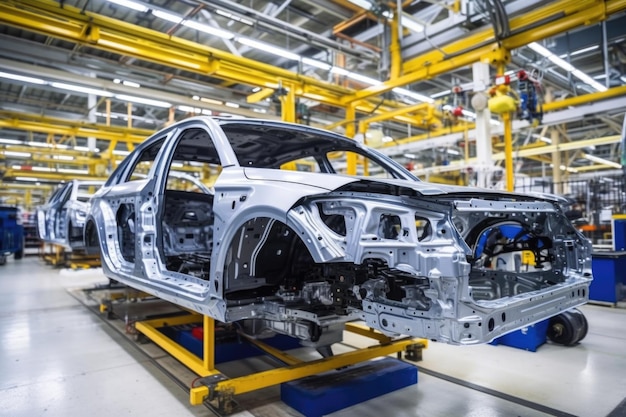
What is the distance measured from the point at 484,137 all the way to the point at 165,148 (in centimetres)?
477

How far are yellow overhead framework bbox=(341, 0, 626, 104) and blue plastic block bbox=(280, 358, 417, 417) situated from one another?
4624 mm

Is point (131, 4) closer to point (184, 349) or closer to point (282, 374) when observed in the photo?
point (184, 349)

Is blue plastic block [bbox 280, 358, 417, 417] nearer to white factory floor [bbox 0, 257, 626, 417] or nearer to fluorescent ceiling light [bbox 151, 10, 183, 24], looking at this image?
white factory floor [bbox 0, 257, 626, 417]

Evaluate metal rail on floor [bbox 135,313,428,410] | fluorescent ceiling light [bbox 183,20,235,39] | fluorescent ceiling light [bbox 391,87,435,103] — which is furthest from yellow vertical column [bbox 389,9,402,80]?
metal rail on floor [bbox 135,313,428,410]

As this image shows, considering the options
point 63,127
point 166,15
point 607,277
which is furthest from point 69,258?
point 607,277

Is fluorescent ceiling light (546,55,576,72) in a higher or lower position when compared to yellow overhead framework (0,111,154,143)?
higher

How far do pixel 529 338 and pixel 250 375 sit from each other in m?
2.52

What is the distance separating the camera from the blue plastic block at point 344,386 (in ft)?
8.00

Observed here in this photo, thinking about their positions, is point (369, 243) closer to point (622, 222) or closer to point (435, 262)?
point (435, 262)

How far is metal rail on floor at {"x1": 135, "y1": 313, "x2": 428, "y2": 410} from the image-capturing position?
2.38 meters

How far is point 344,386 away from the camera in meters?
2.59

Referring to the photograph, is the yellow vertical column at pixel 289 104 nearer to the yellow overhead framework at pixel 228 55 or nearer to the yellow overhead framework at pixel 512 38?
the yellow overhead framework at pixel 228 55

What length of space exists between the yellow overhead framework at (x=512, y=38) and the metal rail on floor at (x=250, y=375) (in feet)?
14.1

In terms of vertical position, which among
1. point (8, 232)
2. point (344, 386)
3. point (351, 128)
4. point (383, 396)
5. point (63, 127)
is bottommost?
point (383, 396)
